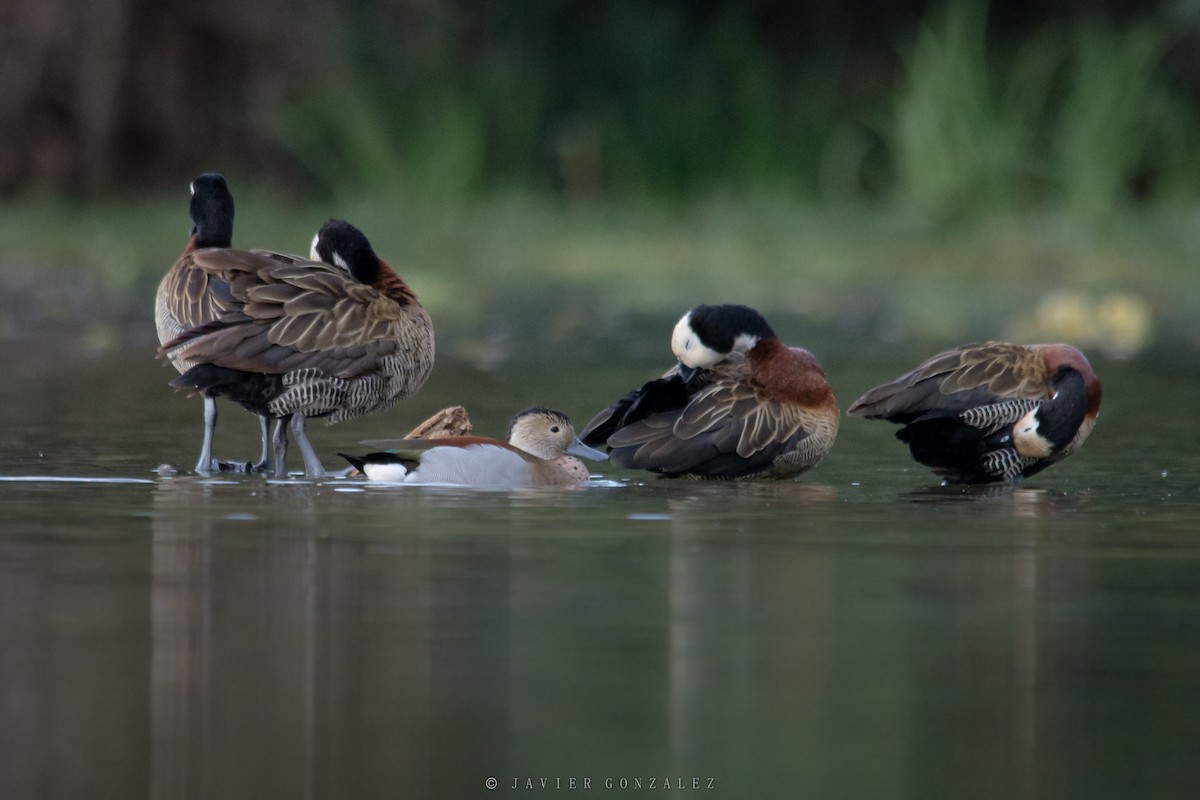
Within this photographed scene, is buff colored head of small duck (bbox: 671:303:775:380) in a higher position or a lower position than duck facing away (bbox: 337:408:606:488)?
higher

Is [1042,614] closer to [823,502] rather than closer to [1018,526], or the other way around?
[1018,526]

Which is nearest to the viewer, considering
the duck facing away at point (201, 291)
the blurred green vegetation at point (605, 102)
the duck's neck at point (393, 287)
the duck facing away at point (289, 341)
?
the duck facing away at point (289, 341)

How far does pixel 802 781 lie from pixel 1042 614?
63.7 inches

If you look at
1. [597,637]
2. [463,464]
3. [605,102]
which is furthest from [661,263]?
[597,637]

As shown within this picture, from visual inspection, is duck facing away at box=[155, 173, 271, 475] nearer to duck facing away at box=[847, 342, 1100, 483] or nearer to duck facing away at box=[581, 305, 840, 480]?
duck facing away at box=[581, 305, 840, 480]

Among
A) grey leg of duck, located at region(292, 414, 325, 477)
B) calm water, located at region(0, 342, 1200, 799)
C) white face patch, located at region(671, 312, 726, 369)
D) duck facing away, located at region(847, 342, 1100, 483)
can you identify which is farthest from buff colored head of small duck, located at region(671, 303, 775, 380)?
grey leg of duck, located at region(292, 414, 325, 477)

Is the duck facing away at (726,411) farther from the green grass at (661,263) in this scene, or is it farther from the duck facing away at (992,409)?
the green grass at (661,263)

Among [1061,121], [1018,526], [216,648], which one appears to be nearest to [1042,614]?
[1018,526]

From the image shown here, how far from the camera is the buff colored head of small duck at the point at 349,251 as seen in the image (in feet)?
29.9

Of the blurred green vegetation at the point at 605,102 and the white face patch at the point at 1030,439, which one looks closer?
the white face patch at the point at 1030,439

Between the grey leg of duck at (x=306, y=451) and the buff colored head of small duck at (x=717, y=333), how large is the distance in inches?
57.4

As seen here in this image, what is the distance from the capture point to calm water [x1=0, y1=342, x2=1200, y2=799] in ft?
14.7

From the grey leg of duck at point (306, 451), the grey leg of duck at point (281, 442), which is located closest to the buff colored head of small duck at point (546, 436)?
the grey leg of duck at point (306, 451)

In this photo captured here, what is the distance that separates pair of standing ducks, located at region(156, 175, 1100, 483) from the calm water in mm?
248
